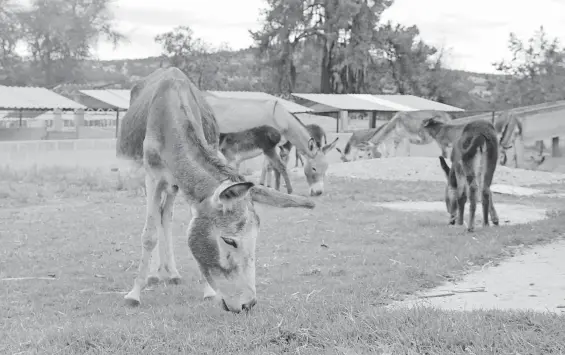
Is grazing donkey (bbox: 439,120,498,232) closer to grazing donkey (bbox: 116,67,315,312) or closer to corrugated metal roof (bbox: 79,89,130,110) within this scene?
grazing donkey (bbox: 116,67,315,312)

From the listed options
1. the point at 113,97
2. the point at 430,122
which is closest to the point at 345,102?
the point at 113,97

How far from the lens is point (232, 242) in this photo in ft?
16.3

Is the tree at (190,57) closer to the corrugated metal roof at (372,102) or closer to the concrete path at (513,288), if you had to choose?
the corrugated metal roof at (372,102)

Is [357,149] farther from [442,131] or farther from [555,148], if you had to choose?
[442,131]

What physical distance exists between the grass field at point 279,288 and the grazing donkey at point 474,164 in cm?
45

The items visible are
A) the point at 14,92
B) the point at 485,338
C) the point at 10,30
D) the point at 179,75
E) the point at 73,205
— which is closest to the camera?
the point at 485,338

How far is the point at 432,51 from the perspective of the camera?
172ft

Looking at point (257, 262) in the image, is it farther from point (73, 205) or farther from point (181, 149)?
point (73, 205)

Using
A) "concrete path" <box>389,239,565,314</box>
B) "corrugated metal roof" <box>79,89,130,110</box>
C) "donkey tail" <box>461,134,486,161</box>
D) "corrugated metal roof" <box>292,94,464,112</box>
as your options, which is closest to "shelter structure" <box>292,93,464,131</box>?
"corrugated metal roof" <box>292,94,464,112</box>

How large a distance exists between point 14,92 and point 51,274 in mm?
25704

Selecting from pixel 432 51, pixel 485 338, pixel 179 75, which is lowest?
pixel 485 338

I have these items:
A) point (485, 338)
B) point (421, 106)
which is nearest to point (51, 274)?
point (485, 338)

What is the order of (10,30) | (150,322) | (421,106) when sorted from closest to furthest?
(150,322) → (421,106) → (10,30)

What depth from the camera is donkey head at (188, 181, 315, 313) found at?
491 cm
